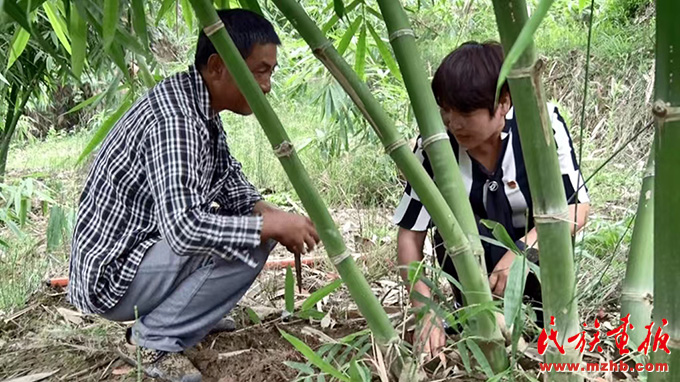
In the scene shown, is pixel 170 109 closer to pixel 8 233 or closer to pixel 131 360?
pixel 131 360

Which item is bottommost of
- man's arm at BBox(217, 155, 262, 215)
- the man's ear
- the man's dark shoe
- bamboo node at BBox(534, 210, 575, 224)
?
the man's dark shoe

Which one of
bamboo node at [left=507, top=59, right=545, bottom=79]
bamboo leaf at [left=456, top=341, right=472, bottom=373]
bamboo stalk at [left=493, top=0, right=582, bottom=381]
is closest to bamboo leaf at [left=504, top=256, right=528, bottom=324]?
bamboo stalk at [left=493, top=0, right=582, bottom=381]

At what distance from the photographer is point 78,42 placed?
3.67 ft

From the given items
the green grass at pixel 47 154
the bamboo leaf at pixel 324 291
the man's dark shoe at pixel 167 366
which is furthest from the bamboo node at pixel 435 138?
the green grass at pixel 47 154

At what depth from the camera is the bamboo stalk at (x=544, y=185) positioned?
69 cm

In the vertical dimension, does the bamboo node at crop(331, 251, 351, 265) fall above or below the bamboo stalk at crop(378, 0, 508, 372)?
below

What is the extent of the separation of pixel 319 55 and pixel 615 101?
3.18m

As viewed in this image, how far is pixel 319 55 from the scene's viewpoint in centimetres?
98

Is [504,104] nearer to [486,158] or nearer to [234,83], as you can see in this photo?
[486,158]

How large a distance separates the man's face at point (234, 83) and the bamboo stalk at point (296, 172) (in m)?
0.43

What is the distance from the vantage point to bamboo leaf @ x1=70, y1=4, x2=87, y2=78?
3.60 feet

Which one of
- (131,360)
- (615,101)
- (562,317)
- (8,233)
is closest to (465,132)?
(562,317)

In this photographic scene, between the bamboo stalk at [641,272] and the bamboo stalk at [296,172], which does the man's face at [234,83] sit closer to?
the bamboo stalk at [296,172]

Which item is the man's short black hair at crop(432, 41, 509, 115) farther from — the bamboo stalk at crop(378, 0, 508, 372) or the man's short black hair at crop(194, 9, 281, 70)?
the man's short black hair at crop(194, 9, 281, 70)
